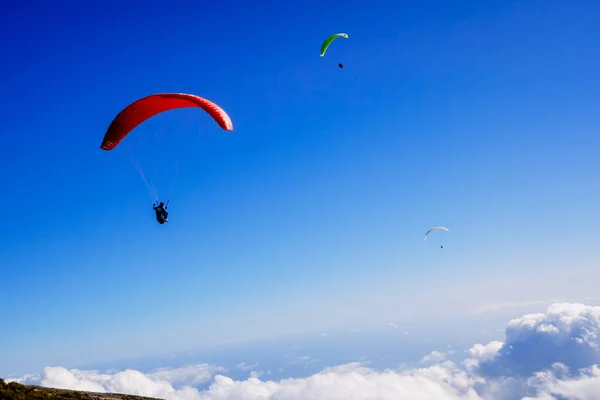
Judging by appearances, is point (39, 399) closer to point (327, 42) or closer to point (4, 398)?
point (4, 398)

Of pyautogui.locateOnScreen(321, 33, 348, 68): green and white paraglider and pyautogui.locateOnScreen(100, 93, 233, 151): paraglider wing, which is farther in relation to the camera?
pyautogui.locateOnScreen(321, 33, 348, 68): green and white paraglider

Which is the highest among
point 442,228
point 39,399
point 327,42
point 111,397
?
point 327,42

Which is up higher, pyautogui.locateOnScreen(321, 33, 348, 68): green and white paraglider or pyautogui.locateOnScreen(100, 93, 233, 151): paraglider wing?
pyautogui.locateOnScreen(321, 33, 348, 68): green and white paraglider

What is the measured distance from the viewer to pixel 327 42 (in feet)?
87.1

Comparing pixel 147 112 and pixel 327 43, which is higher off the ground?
pixel 327 43

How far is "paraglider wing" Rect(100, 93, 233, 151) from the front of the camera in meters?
20.3

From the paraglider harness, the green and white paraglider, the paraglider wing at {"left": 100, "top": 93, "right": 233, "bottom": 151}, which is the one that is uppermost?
the green and white paraglider

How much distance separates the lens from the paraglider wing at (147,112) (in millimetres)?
20344

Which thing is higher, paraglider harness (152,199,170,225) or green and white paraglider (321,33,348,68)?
green and white paraglider (321,33,348,68)

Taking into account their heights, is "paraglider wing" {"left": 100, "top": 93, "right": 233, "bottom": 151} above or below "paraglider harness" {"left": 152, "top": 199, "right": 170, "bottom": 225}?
above

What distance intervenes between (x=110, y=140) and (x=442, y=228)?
34.5m

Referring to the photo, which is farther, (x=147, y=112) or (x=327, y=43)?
(x=327, y=43)

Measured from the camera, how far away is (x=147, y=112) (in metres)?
21.3

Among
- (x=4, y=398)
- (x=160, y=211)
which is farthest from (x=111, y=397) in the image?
(x=160, y=211)
